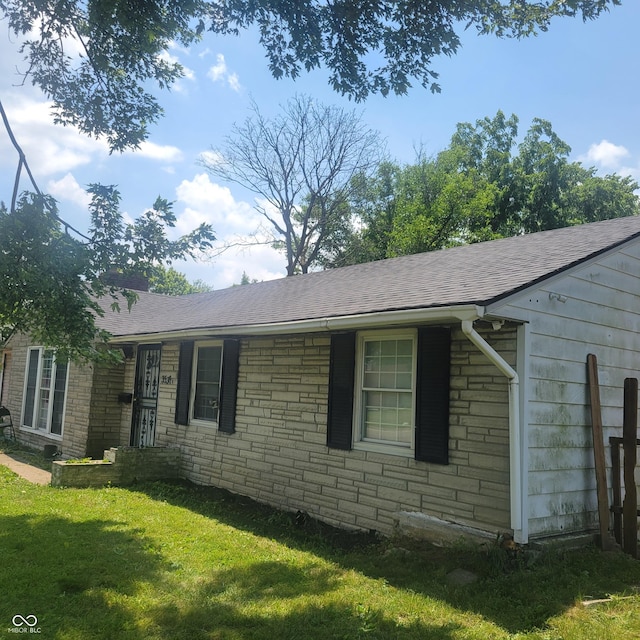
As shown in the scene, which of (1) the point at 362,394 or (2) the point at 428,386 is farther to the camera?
(1) the point at 362,394

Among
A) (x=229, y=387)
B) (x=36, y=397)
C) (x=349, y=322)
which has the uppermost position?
(x=349, y=322)

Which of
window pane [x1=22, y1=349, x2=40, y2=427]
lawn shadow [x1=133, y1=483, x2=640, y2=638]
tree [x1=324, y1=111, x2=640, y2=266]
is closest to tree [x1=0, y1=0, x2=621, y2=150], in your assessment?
lawn shadow [x1=133, y1=483, x2=640, y2=638]

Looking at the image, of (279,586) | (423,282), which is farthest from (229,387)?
(279,586)

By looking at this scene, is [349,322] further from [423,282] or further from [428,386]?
[423,282]

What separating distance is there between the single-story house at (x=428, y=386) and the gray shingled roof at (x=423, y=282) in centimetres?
5

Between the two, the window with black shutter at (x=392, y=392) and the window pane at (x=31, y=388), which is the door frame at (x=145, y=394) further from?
the window with black shutter at (x=392, y=392)

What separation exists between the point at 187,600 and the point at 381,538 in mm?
2646

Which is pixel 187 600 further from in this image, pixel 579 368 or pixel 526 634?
pixel 579 368

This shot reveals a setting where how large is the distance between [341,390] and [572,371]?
2683 mm

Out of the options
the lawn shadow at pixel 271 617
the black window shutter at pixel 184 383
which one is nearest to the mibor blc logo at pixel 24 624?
the lawn shadow at pixel 271 617

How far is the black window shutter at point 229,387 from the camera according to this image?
9.03m

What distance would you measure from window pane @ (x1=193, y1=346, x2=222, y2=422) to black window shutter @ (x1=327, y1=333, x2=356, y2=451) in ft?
9.85

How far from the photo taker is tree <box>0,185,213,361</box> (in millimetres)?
5945

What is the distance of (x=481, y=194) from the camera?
26625 millimetres
